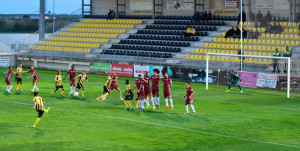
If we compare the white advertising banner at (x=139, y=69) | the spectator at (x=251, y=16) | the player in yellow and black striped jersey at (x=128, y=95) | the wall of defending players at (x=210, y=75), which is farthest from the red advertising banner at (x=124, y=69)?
the player in yellow and black striped jersey at (x=128, y=95)

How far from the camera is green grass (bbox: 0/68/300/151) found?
706 inches

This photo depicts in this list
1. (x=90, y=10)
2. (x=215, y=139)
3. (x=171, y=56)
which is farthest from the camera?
(x=90, y=10)

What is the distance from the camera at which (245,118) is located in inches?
933

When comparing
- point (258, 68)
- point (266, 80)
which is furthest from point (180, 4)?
point (266, 80)

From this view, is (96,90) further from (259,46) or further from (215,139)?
(215,139)

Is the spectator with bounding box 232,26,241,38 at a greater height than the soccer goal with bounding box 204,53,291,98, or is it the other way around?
the spectator with bounding box 232,26,241,38

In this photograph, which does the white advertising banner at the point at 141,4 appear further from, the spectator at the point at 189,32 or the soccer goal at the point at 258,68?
the soccer goal at the point at 258,68

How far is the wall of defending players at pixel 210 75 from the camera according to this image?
114 ft

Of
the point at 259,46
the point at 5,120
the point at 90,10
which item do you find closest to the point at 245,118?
the point at 5,120

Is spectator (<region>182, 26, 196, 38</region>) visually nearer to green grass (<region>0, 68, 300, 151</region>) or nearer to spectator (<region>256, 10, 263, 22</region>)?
spectator (<region>256, 10, 263, 22</region>)

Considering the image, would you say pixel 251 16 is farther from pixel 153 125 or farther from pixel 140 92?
pixel 153 125

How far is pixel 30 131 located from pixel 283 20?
23217 mm

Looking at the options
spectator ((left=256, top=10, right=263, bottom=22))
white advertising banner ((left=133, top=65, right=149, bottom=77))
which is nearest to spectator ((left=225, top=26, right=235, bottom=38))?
spectator ((left=256, top=10, right=263, bottom=22))

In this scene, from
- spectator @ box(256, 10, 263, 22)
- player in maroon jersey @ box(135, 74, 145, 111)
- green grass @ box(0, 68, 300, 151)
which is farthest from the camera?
spectator @ box(256, 10, 263, 22)
